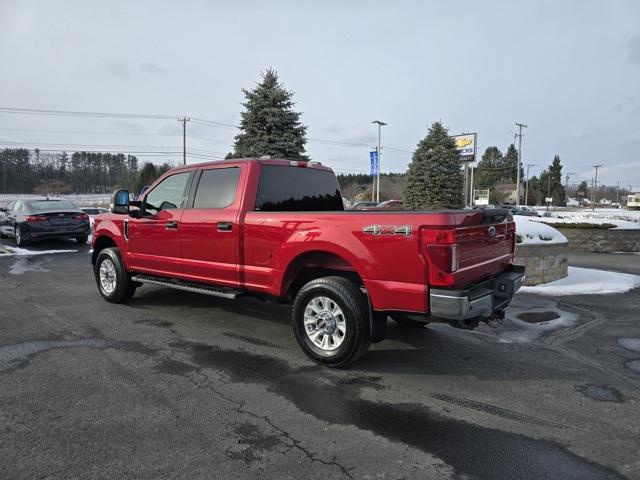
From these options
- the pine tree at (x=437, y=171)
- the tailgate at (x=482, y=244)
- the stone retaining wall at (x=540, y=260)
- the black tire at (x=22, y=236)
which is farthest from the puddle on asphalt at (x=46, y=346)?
the pine tree at (x=437, y=171)

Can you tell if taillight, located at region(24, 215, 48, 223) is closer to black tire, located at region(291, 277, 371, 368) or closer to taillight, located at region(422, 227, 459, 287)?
black tire, located at region(291, 277, 371, 368)

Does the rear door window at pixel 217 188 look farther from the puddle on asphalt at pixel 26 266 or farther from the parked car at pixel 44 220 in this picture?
the parked car at pixel 44 220

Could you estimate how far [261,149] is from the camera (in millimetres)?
23125

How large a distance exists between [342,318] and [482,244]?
150cm

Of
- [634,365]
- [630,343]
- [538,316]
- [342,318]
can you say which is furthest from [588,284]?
[342,318]

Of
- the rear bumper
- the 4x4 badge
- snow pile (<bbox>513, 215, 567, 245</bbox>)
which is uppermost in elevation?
the 4x4 badge

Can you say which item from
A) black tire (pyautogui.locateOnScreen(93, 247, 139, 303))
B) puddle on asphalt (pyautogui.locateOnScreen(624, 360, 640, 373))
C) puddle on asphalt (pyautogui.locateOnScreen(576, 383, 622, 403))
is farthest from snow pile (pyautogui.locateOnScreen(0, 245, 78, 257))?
puddle on asphalt (pyautogui.locateOnScreen(624, 360, 640, 373))

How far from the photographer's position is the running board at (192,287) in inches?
210

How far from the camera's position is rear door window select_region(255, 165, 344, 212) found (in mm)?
5468

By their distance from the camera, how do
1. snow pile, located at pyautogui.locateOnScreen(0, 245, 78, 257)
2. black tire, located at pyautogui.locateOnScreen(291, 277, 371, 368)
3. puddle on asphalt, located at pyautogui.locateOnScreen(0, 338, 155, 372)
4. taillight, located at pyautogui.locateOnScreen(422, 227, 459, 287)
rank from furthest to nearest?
snow pile, located at pyautogui.locateOnScreen(0, 245, 78, 257)
puddle on asphalt, located at pyautogui.locateOnScreen(0, 338, 155, 372)
black tire, located at pyautogui.locateOnScreen(291, 277, 371, 368)
taillight, located at pyautogui.locateOnScreen(422, 227, 459, 287)

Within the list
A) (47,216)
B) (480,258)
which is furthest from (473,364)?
(47,216)

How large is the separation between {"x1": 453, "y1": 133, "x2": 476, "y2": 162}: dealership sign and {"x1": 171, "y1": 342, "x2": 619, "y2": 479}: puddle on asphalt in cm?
2909

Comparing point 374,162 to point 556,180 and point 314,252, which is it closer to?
point 314,252

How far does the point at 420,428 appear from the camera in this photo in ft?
11.0
